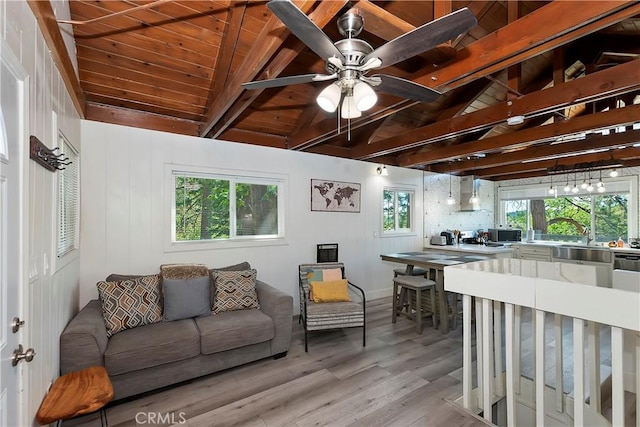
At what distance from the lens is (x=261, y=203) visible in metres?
4.24

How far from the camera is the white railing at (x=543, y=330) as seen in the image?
1.46 meters

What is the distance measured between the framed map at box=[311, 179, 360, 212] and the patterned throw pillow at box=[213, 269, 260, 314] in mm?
1712

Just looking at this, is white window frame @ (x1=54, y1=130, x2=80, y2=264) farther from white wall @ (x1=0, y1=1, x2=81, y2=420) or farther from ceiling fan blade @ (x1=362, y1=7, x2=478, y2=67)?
ceiling fan blade @ (x1=362, y1=7, x2=478, y2=67)

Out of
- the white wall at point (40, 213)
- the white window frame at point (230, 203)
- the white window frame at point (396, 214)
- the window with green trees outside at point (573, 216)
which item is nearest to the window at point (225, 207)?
the white window frame at point (230, 203)

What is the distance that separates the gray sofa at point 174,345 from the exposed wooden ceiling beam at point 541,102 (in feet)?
8.95

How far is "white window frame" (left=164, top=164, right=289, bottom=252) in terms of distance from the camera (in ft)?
11.5

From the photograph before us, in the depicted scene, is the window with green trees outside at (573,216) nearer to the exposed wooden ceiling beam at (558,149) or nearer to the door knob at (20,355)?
the exposed wooden ceiling beam at (558,149)

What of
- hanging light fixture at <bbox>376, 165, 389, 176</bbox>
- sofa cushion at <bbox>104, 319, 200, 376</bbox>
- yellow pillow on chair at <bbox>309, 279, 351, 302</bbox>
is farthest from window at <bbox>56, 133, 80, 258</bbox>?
hanging light fixture at <bbox>376, 165, 389, 176</bbox>

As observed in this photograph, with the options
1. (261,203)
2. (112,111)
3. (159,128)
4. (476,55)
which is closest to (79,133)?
(112,111)

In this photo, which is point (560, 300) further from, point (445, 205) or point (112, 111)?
point (445, 205)

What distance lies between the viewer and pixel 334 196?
15.8 feet

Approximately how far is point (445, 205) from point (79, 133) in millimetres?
6384

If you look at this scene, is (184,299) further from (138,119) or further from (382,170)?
(382,170)

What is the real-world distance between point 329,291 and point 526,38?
9.56 ft
